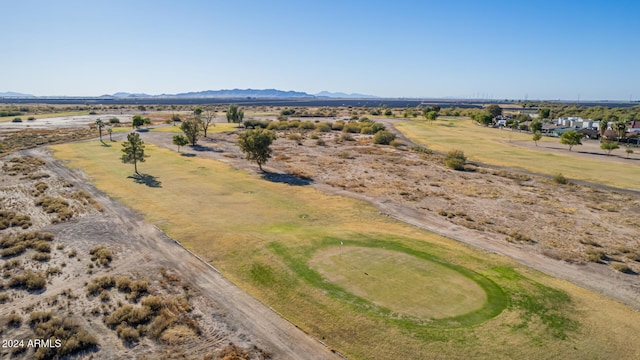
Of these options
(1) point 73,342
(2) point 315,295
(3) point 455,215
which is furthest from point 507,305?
(1) point 73,342

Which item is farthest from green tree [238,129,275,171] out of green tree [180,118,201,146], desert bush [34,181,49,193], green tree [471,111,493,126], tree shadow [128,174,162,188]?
green tree [471,111,493,126]

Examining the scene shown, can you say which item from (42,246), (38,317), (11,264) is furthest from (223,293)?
(42,246)

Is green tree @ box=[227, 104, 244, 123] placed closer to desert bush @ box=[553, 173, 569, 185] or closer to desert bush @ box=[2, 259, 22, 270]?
desert bush @ box=[553, 173, 569, 185]

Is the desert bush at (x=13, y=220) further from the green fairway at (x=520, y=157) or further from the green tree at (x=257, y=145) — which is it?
the green fairway at (x=520, y=157)

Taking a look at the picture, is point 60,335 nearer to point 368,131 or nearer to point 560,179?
point 560,179

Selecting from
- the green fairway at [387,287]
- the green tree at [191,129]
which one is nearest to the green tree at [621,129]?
the green fairway at [387,287]

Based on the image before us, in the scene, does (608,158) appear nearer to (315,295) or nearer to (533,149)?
(533,149)
